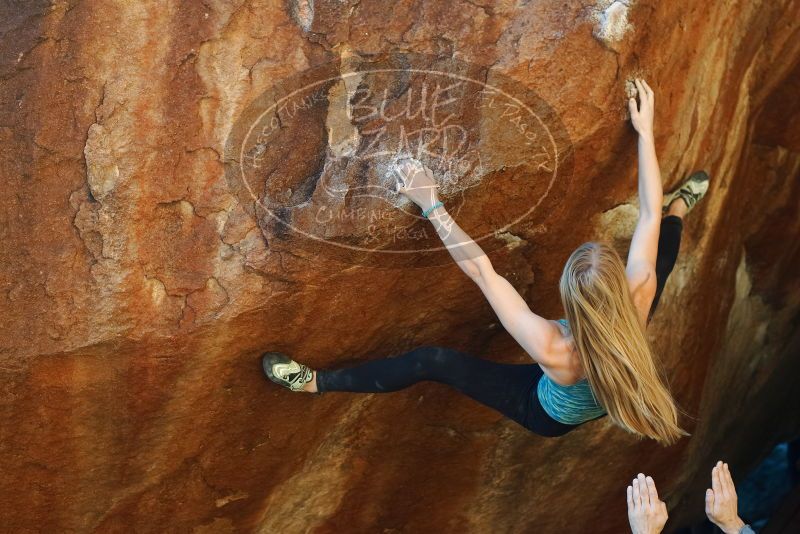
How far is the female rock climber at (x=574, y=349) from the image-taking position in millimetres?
2613

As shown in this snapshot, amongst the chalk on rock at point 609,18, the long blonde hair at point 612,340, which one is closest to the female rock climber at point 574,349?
the long blonde hair at point 612,340

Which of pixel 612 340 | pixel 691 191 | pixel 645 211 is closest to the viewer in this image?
pixel 612 340

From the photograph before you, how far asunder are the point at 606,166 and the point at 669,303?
99cm

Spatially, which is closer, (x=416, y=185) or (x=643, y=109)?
(x=416, y=185)

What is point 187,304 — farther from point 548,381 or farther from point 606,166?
point 606,166

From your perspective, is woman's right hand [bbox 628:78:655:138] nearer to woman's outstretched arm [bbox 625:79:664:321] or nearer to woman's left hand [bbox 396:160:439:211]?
woman's outstretched arm [bbox 625:79:664:321]

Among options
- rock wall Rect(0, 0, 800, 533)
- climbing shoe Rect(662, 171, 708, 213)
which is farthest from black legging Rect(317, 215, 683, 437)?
climbing shoe Rect(662, 171, 708, 213)

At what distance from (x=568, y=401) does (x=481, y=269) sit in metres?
0.52

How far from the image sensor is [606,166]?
300 cm

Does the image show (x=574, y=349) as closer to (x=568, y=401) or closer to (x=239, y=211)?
(x=568, y=401)

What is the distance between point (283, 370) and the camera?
9.70 ft

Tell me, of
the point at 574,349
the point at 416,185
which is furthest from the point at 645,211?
the point at 416,185

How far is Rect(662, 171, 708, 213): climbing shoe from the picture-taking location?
10.9ft

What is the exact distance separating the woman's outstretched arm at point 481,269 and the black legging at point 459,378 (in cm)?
30
